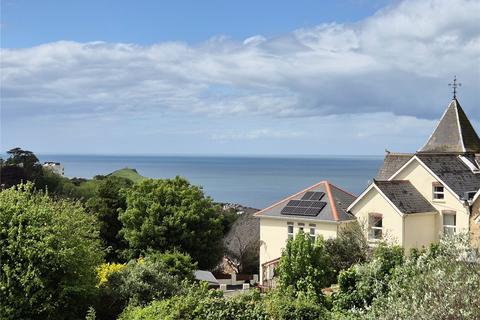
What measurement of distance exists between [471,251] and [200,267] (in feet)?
87.9

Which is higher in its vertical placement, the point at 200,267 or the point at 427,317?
the point at 427,317

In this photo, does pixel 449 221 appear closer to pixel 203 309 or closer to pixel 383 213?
pixel 383 213

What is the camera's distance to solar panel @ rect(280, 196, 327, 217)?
36.9m

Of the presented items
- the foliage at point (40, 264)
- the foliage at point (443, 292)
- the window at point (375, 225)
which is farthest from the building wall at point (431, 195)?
the foliage at point (40, 264)

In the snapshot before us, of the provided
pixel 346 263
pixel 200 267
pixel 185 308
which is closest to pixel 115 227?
pixel 200 267

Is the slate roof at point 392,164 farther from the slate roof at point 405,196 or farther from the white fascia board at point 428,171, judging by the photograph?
the slate roof at point 405,196

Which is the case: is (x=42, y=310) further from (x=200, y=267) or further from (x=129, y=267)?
(x=200, y=267)

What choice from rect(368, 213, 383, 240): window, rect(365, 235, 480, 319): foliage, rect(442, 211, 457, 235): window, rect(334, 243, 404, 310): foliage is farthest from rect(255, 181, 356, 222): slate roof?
rect(365, 235, 480, 319): foliage

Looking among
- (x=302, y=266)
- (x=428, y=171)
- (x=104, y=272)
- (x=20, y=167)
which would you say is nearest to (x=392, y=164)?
(x=428, y=171)

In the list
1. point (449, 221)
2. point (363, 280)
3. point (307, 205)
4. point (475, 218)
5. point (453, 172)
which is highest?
point (453, 172)

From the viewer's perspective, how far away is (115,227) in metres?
43.3

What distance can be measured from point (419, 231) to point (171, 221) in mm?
14171

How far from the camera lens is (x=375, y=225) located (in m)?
34.5

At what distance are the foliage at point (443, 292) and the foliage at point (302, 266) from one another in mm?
8886
